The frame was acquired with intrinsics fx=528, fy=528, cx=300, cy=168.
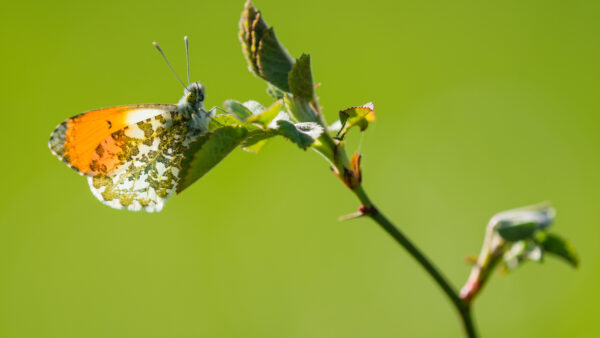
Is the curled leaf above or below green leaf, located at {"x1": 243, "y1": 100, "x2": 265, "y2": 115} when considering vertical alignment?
above

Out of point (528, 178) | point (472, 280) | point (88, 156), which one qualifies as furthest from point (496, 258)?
point (528, 178)

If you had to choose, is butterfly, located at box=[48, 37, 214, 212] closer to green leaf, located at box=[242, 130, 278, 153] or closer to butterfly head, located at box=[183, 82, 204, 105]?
butterfly head, located at box=[183, 82, 204, 105]

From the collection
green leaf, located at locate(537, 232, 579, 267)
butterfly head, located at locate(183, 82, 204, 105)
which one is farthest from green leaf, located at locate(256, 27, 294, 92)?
green leaf, located at locate(537, 232, 579, 267)

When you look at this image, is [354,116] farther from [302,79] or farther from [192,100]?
[192,100]

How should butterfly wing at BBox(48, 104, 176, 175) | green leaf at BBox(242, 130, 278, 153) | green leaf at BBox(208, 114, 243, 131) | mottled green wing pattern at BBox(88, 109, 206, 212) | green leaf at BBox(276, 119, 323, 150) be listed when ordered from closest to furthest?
green leaf at BBox(276, 119, 323, 150) < green leaf at BBox(242, 130, 278, 153) < green leaf at BBox(208, 114, 243, 131) < mottled green wing pattern at BBox(88, 109, 206, 212) < butterfly wing at BBox(48, 104, 176, 175)

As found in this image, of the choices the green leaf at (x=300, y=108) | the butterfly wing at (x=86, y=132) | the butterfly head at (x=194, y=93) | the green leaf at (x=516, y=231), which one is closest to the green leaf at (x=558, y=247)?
the green leaf at (x=516, y=231)

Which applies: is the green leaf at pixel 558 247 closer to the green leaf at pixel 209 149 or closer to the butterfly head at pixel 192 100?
the green leaf at pixel 209 149
